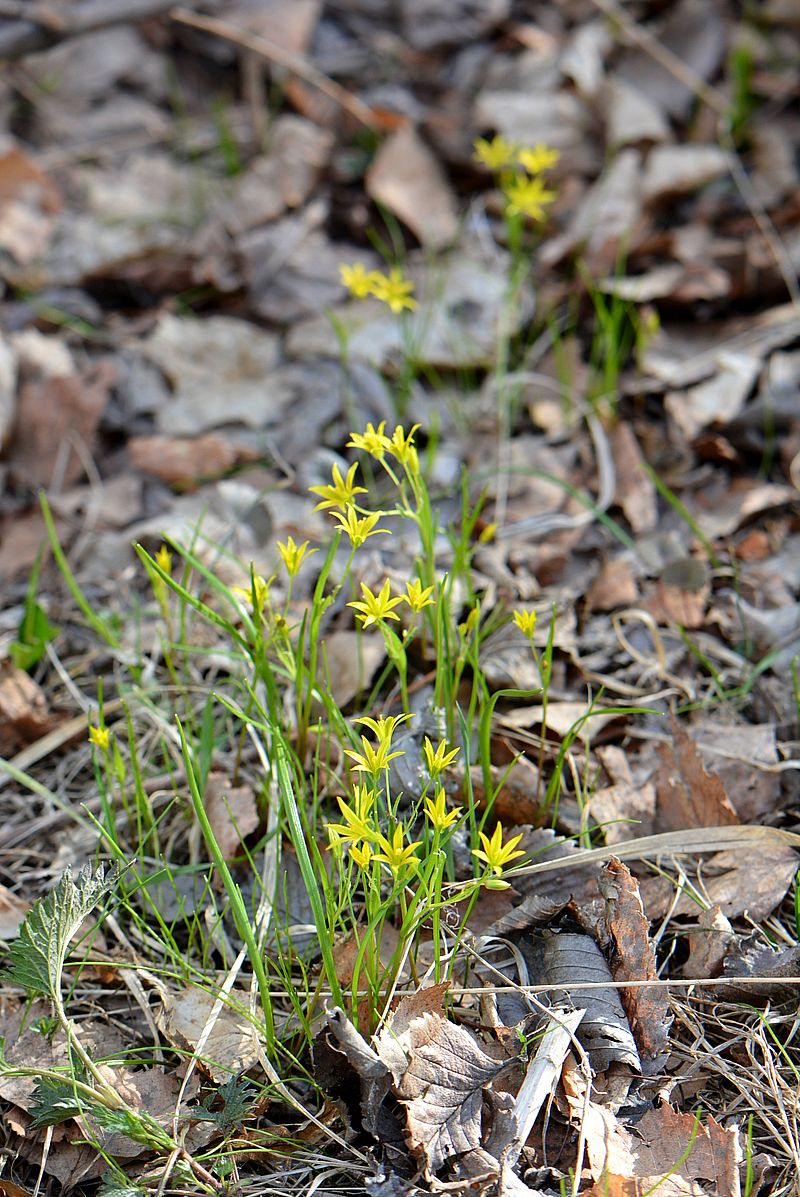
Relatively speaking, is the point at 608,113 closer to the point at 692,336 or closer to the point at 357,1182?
the point at 692,336

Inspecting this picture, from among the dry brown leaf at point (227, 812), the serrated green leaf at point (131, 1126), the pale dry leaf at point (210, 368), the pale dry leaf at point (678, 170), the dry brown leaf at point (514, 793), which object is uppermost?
the pale dry leaf at point (678, 170)

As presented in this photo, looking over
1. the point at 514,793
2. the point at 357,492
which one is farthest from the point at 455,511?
the point at 357,492

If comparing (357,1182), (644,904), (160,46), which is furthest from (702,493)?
(160,46)

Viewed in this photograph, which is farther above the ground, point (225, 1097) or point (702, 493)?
point (702, 493)

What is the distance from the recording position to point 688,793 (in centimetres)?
192

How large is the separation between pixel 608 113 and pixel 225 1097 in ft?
10.7

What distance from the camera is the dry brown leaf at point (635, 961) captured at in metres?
1.61

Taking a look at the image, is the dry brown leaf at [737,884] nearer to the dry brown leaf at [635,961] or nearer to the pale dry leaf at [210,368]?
the dry brown leaf at [635,961]

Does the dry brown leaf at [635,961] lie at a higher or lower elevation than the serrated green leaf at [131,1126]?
higher

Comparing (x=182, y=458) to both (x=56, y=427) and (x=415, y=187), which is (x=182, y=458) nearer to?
(x=56, y=427)

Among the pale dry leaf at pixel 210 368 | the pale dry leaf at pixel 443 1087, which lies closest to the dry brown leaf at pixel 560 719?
the pale dry leaf at pixel 443 1087

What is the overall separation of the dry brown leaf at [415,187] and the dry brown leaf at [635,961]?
231 cm

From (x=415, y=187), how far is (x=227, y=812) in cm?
239

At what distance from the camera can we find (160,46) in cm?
386
